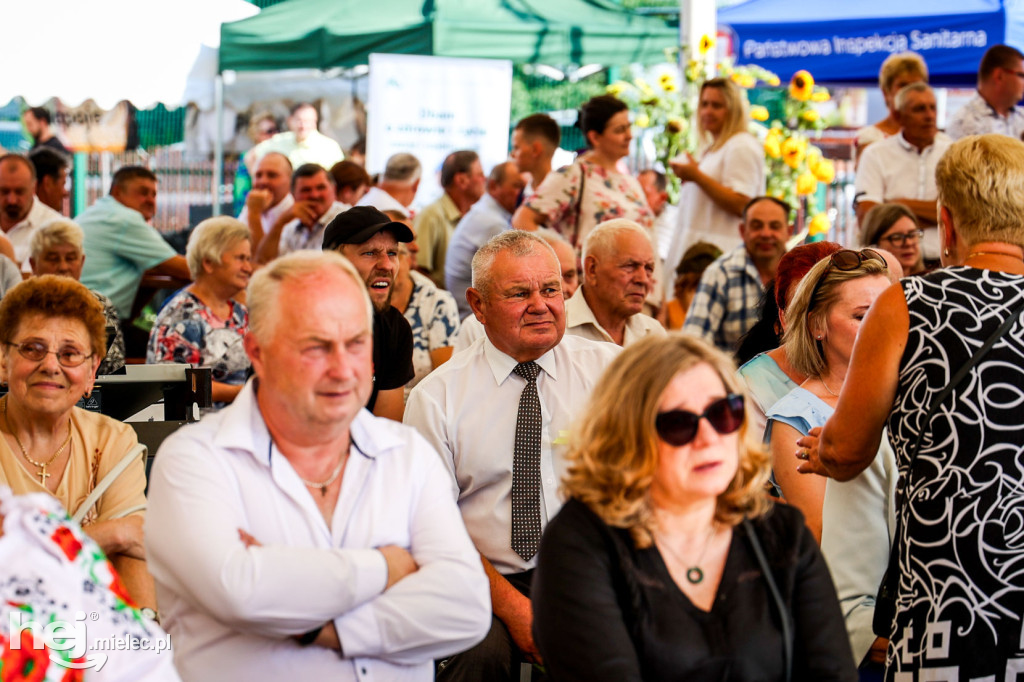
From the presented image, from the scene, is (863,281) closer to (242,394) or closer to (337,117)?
(242,394)

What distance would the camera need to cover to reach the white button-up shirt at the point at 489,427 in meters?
3.32

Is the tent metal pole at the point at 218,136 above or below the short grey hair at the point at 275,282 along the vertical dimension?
above

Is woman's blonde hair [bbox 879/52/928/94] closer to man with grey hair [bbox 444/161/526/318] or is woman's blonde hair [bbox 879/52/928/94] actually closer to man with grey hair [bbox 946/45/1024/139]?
man with grey hair [bbox 946/45/1024/139]

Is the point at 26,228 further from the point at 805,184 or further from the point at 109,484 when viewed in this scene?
the point at 805,184

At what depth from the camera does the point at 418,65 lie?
338 inches

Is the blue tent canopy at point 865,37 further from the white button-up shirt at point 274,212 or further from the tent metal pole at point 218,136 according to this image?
the tent metal pole at point 218,136

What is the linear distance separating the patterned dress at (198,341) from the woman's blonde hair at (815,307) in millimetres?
2790

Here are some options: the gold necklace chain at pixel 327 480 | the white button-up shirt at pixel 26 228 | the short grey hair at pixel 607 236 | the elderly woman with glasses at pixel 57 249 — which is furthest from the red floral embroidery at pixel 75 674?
the white button-up shirt at pixel 26 228

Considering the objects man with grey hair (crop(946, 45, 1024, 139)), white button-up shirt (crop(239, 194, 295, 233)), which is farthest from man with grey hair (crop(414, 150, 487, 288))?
man with grey hair (crop(946, 45, 1024, 139))

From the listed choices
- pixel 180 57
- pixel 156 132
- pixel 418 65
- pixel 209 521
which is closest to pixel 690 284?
pixel 418 65

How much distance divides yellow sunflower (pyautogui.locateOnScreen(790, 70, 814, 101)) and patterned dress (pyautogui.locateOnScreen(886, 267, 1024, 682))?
4944mm

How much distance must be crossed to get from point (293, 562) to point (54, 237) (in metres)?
4.35

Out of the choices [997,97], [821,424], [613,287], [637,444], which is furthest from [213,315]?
[997,97]

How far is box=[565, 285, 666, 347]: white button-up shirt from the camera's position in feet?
15.4
